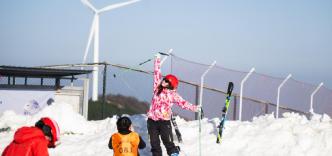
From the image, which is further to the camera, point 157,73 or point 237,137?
point 237,137

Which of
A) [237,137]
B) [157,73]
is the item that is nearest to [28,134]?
[157,73]

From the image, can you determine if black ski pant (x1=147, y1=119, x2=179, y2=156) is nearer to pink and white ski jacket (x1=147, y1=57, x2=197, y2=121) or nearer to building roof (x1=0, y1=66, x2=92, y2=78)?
pink and white ski jacket (x1=147, y1=57, x2=197, y2=121)

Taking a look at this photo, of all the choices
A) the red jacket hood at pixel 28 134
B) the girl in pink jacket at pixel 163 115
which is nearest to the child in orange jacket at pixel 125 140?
the girl in pink jacket at pixel 163 115

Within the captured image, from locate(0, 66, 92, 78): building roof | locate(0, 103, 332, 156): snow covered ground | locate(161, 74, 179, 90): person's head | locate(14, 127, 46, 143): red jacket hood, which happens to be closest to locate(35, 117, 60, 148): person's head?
locate(14, 127, 46, 143): red jacket hood

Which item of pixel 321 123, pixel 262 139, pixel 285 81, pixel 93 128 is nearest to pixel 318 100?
pixel 285 81

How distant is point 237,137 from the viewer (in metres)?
12.0

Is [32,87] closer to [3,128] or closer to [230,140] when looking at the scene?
[3,128]

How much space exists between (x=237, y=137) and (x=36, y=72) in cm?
634

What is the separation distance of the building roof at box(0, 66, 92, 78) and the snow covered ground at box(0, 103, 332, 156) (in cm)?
135

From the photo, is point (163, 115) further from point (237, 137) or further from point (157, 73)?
point (237, 137)

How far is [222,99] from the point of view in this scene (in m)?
14.7

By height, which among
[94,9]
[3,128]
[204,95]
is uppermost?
[94,9]

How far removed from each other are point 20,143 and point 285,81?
8.99 metres

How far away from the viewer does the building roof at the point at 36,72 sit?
49.6 feet
